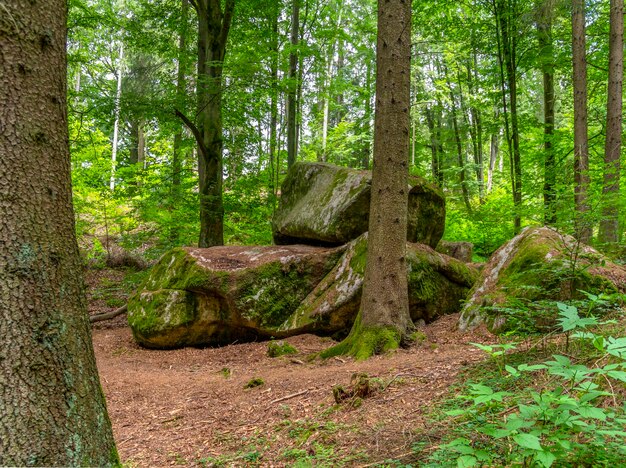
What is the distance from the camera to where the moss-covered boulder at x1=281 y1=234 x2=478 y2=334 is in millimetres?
6617

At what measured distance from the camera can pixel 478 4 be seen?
11.9 m

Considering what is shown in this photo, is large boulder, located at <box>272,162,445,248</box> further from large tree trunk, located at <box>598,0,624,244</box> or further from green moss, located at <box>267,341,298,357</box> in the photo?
large tree trunk, located at <box>598,0,624,244</box>

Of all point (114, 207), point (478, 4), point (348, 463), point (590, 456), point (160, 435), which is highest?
point (478, 4)

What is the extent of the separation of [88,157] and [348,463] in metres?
12.5

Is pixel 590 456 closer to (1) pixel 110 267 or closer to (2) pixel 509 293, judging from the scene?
(2) pixel 509 293

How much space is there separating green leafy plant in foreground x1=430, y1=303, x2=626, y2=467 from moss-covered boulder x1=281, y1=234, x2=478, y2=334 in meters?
4.00

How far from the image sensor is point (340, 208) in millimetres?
7477

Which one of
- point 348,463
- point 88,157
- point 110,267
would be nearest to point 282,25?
point 88,157

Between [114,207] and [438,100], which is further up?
[438,100]

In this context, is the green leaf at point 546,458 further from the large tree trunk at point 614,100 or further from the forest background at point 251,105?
the large tree trunk at point 614,100

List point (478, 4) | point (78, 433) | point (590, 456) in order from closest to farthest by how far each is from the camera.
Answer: point (590, 456) → point (78, 433) → point (478, 4)

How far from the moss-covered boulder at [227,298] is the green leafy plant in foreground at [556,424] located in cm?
486

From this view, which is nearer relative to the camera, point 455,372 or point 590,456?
point 590,456

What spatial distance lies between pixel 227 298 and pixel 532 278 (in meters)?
4.66
